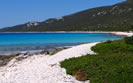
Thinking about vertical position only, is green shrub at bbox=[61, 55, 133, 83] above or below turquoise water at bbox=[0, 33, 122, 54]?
above

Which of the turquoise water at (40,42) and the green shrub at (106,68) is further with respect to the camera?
the turquoise water at (40,42)

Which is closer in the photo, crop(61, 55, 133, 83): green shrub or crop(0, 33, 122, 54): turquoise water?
crop(61, 55, 133, 83): green shrub

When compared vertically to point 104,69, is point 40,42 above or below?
below

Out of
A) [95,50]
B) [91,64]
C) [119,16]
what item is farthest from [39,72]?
[119,16]

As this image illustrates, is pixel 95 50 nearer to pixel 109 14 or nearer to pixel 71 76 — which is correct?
pixel 71 76

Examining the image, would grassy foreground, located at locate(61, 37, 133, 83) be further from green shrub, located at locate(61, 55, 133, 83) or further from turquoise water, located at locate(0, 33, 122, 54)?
turquoise water, located at locate(0, 33, 122, 54)

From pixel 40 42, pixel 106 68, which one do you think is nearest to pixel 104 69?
pixel 106 68

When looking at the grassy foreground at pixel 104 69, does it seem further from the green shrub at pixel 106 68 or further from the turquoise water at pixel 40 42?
the turquoise water at pixel 40 42

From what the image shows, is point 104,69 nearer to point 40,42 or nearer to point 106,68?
point 106,68

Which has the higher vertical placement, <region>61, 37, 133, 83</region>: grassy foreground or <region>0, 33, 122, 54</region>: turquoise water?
<region>61, 37, 133, 83</region>: grassy foreground

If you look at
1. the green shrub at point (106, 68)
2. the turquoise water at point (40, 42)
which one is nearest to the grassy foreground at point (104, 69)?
the green shrub at point (106, 68)

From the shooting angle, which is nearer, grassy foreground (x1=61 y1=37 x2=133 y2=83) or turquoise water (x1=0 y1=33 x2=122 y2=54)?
grassy foreground (x1=61 y1=37 x2=133 y2=83)

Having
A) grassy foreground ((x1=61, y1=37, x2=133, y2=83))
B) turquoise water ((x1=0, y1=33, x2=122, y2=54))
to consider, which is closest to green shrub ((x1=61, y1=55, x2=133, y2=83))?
grassy foreground ((x1=61, y1=37, x2=133, y2=83))

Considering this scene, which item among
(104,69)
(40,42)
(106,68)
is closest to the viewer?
(104,69)
